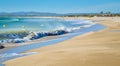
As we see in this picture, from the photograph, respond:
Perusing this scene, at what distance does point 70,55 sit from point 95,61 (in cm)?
255

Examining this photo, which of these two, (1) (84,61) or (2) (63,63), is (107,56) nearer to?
(1) (84,61)

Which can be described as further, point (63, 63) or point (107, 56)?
point (107, 56)

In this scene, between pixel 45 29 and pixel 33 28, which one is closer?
pixel 45 29

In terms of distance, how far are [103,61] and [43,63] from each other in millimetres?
3019

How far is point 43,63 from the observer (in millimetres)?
13594

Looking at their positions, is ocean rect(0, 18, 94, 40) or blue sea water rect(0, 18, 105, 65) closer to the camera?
blue sea water rect(0, 18, 105, 65)

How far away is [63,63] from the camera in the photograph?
13375mm

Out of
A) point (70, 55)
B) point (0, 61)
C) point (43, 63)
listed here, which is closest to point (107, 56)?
point (70, 55)

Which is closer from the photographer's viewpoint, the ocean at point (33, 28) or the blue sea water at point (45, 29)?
the blue sea water at point (45, 29)

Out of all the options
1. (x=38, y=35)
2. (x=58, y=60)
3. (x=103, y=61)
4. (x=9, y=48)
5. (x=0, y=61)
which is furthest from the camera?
(x=38, y=35)

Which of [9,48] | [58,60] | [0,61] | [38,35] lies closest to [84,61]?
[58,60]

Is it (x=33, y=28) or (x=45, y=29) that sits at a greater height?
(x=45, y=29)

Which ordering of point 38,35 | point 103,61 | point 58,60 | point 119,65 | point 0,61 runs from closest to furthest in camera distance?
1. point 119,65
2. point 103,61
3. point 58,60
4. point 0,61
5. point 38,35

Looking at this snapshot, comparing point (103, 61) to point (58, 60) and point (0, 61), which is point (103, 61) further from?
point (0, 61)
